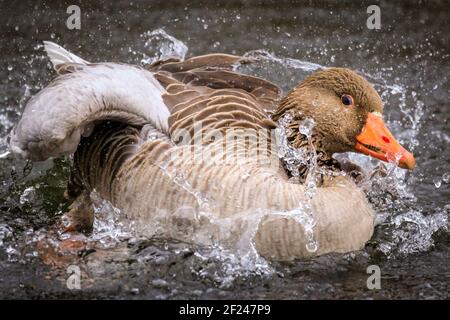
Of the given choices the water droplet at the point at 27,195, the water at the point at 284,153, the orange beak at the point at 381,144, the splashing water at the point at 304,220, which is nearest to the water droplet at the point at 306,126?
the splashing water at the point at 304,220

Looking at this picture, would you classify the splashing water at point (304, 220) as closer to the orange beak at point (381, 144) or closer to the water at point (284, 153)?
the water at point (284, 153)

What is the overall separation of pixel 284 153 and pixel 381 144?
621 mm

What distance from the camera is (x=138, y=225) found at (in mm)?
5422

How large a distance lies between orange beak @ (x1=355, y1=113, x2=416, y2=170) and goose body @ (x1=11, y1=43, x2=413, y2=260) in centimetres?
2

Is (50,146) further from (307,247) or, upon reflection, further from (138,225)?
(307,247)

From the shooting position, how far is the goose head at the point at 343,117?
5414 mm

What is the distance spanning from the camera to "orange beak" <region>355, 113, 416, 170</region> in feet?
17.5

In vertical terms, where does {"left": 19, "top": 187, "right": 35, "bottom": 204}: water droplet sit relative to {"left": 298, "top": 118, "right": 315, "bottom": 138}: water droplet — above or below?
below

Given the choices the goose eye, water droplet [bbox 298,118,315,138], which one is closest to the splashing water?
water droplet [bbox 298,118,315,138]

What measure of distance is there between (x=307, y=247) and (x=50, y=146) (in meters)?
1.66

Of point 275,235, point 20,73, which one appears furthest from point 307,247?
point 20,73

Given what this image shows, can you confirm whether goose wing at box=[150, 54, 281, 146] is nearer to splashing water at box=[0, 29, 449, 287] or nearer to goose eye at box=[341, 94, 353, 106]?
splashing water at box=[0, 29, 449, 287]

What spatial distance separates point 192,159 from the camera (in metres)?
5.21
